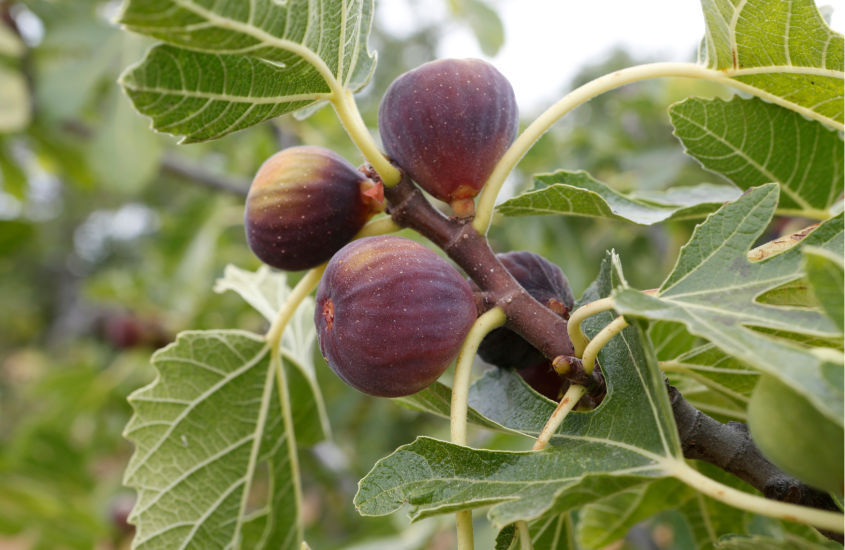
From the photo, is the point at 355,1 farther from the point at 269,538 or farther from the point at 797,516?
the point at 269,538

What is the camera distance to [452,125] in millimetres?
963

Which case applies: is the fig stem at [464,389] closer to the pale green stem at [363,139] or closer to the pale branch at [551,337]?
the pale branch at [551,337]

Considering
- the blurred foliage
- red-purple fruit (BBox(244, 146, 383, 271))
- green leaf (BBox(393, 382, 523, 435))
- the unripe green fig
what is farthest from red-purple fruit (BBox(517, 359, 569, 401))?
the blurred foliage

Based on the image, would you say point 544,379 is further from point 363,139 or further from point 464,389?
point 363,139

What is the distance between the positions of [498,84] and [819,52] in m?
0.51

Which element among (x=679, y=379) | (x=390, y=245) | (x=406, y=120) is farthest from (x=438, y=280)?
(x=679, y=379)

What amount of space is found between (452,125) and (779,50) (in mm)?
545

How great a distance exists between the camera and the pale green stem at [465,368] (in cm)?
84

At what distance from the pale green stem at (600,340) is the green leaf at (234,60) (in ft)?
1.77

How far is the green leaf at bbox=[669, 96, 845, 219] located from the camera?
1194 millimetres

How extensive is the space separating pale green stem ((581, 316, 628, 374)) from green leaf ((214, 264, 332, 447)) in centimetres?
87

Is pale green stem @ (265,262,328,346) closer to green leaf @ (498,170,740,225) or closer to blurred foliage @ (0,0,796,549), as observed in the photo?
green leaf @ (498,170,740,225)

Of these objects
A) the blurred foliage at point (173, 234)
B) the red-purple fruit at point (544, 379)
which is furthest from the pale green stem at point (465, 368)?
the blurred foliage at point (173, 234)

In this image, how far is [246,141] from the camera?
446 centimetres
